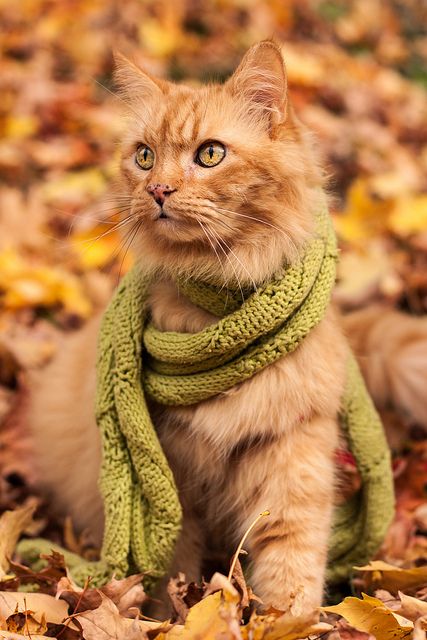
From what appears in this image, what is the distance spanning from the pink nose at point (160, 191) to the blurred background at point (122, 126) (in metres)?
0.49

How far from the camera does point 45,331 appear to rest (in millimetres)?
3104

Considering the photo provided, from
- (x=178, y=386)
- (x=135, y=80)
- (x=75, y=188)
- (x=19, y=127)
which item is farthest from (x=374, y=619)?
(x=19, y=127)

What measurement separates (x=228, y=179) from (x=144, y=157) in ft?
0.89

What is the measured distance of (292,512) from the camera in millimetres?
1734

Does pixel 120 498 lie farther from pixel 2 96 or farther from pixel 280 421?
pixel 2 96

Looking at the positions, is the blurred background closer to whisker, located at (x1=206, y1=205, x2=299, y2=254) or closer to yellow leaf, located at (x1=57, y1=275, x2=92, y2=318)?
yellow leaf, located at (x1=57, y1=275, x2=92, y2=318)

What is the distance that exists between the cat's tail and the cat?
61 centimetres

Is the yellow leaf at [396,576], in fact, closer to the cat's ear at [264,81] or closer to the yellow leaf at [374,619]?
the yellow leaf at [374,619]

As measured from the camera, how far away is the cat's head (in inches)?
63.1

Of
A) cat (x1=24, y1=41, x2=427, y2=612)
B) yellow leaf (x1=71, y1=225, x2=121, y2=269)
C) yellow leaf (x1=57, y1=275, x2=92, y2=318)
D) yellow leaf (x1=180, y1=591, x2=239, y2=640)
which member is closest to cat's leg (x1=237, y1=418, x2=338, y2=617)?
cat (x1=24, y1=41, x2=427, y2=612)

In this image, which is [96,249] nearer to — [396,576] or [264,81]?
[264,81]

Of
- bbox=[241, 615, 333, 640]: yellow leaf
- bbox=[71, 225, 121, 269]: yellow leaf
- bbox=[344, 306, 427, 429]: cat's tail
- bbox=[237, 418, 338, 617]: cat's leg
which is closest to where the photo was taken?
bbox=[241, 615, 333, 640]: yellow leaf

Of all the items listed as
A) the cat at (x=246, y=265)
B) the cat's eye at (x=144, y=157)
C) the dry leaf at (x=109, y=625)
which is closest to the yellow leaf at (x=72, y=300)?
the cat at (x=246, y=265)

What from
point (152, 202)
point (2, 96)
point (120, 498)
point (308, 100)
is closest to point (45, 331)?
point (120, 498)
